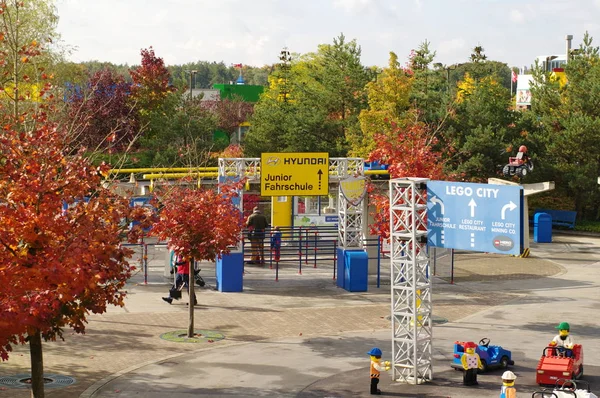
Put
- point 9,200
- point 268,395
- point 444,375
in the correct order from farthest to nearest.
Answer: point 444,375 < point 268,395 < point 9,200

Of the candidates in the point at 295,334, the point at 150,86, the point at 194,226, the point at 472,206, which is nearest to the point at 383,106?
the point at 150,86

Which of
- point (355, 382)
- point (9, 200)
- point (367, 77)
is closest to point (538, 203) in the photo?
point (367, 77)

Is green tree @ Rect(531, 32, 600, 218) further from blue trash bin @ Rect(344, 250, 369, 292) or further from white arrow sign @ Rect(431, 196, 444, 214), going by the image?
white arrow sign @ Rect(431, 196, 444, 214)

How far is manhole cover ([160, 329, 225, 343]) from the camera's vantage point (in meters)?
23.3

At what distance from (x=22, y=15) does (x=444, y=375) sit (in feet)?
106

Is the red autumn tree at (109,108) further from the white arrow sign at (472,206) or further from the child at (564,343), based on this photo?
the child at (564,343)

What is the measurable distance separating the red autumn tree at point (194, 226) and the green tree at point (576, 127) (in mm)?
28693

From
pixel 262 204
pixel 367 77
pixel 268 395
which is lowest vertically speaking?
pixel 268 395

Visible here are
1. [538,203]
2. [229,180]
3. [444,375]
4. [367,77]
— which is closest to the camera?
[444,375]

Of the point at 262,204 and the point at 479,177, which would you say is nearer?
the point at 479,177

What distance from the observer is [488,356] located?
20422 mm

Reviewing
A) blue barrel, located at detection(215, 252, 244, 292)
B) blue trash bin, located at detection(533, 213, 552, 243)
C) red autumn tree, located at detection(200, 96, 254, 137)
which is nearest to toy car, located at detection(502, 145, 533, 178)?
blue trash bin, located at detection(533, 213, 552, 243)

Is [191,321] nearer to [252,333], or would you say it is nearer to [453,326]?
[252,333]

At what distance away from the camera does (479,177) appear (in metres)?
46.6
